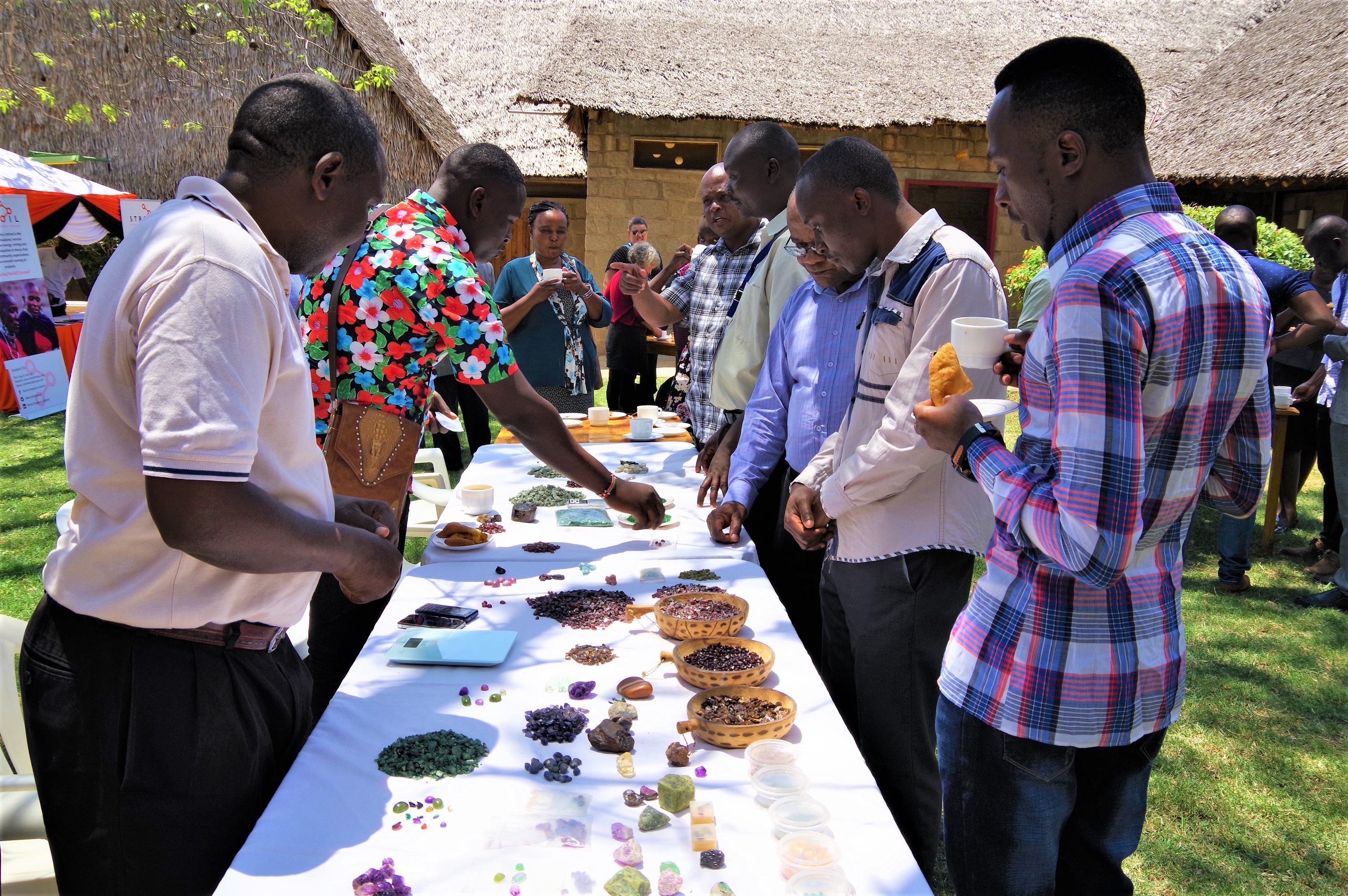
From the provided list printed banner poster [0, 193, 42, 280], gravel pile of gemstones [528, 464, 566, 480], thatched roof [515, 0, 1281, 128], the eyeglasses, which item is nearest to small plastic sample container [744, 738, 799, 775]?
the eyeglasses

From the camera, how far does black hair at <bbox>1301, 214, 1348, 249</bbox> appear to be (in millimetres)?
5074

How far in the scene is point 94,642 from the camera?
1.39m

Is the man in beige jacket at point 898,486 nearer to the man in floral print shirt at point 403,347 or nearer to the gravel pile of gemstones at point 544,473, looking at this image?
the man in floral print shirt at point 403,347

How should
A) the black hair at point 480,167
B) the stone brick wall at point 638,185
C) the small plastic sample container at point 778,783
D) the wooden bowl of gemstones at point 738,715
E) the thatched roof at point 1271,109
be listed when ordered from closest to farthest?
1. the small plastic sample container at point 778,783
2. the wooden bowl of gemstones at point 738,715
3. the black hair at point 480,167
4. the thatched roof at point 1271,109
5. the stone brick wall at point 638,185

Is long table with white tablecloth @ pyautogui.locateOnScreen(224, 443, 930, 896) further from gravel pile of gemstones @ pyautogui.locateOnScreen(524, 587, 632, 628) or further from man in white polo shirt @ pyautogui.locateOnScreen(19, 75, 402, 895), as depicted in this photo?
man in white polo shirt @ pyautogui.locateOnScreen(19, 75, 402, 895)

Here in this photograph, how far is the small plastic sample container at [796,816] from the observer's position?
135cm

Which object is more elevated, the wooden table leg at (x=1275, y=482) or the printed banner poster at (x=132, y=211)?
the printed banner poster at (x=132, y=211)

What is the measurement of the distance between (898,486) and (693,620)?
0.59 m

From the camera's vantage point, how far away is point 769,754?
1.55m

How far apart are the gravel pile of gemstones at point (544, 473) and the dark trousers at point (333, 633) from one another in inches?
47.9

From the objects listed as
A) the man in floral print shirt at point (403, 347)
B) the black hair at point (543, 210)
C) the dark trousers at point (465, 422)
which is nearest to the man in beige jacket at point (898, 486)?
the man in floral print shirt at point (403, 347)

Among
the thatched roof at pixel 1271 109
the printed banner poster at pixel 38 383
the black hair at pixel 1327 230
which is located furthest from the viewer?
the thatched roof at pixel 1271 109

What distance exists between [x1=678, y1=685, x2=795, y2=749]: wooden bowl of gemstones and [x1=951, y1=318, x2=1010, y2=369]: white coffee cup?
0.73 m

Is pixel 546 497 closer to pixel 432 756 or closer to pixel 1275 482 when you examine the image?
pixel 432 756
